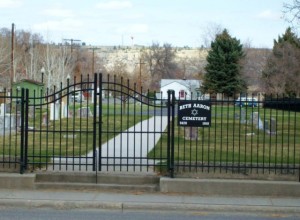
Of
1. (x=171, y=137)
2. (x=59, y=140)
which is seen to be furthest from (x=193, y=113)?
(x=59, y=140)

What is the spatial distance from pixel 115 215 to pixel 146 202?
840 mm

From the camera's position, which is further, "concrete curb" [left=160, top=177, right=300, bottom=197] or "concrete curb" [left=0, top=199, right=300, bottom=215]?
"concrete curb" [left=160, top=177, right=300, bottom=197]

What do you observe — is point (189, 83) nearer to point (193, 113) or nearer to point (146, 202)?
point (193, 113)

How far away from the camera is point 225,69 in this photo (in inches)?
2869

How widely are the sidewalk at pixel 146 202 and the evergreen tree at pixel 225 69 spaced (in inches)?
2451

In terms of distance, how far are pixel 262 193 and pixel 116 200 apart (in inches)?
115

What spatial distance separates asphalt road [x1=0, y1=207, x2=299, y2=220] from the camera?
348 inches

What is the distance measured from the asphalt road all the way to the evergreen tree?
63071 mm

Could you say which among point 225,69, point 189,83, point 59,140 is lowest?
point 59,140

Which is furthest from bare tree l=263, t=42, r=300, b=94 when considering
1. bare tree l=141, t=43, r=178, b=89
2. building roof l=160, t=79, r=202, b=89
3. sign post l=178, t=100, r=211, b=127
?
bare tree l=141, t=43, r=178, b=89

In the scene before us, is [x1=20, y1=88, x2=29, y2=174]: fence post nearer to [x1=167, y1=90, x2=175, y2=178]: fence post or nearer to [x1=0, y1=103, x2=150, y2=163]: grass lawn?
[x1=0, y1=103, x2=150, y2=163]: grass lawn

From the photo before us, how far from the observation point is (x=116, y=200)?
9.87 meters

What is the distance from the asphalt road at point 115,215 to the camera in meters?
8.83

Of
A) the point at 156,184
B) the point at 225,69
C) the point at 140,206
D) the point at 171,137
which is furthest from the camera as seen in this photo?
the point at 225,69
